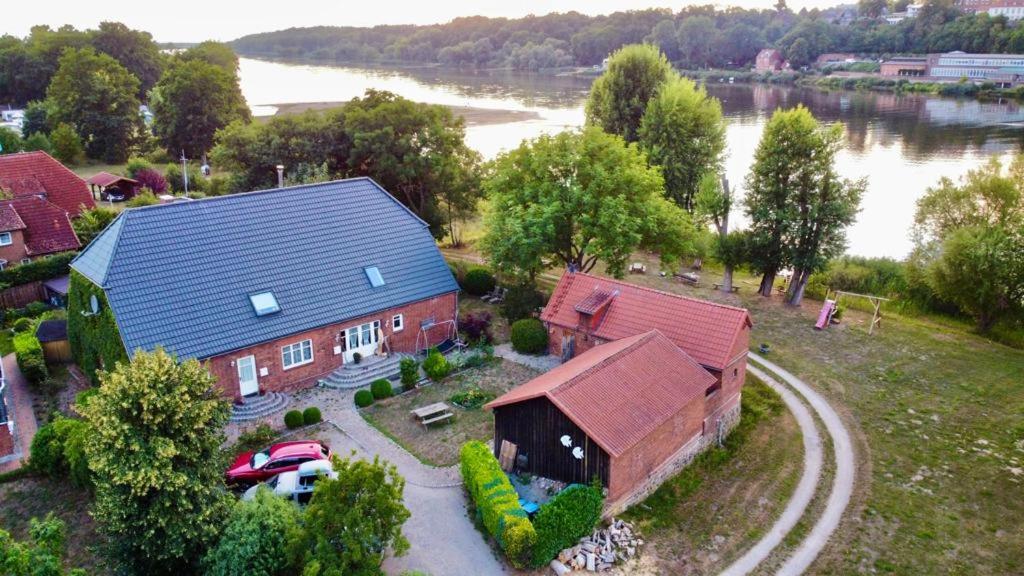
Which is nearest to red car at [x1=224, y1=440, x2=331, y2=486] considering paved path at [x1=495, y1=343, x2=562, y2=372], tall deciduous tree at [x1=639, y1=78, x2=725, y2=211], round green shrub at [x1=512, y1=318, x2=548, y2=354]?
paved path at [x1=495, y1=343, x2=562, y2=372]

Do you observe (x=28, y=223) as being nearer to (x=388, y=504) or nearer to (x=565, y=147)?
(x=565, y=147)

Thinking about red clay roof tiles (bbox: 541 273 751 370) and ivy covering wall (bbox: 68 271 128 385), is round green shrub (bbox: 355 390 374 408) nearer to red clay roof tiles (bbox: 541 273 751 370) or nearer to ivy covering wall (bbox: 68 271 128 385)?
ivy covering wall (bbox: 68 271 128 385)

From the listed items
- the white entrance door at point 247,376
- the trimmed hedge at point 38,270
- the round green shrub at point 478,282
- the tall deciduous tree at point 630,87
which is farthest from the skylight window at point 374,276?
the tall deciduous tree at point 630,87

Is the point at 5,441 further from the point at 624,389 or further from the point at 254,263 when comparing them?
the point at 624,389

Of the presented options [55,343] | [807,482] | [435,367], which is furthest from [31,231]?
[807,482]

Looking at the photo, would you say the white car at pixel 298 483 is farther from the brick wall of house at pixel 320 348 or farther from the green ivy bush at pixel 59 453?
the green ivy bush at pixel 59 453

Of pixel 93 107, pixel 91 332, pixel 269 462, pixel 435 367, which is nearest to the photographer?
pixel 269 462
